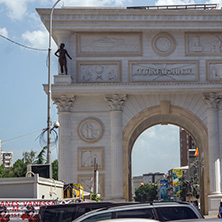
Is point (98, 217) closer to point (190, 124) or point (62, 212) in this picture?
point (62, 212)

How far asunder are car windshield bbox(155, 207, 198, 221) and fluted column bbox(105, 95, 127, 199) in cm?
2544

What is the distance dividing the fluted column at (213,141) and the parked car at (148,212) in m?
26.0

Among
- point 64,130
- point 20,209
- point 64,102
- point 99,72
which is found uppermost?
point 99,72

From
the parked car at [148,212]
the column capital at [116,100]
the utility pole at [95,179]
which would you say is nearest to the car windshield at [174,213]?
the parked car at [148,212]

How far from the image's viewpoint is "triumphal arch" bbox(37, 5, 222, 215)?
39.2 m

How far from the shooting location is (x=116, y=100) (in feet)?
130

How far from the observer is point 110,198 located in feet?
128

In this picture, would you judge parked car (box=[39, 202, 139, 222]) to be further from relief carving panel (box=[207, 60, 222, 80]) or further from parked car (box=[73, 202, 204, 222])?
relief carving panel (box=[207, 60, 222, 80])

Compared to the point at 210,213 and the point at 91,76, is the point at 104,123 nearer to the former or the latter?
the point at 91,76

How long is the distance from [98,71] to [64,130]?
15.4 ft

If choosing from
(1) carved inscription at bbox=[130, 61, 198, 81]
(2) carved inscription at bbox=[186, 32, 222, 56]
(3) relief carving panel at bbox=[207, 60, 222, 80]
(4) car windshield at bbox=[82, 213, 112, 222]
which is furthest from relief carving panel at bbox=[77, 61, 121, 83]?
(4) car windshield at bbox=[82, 213, 112, 222]

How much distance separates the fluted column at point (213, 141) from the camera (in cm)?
3897

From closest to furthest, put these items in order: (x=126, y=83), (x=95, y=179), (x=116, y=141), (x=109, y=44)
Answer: (x=95, y=179), (x=126, y=83), (x=116, y=141), (x=109, y=44)

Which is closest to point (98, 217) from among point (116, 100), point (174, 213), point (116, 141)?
point (174, 213)
